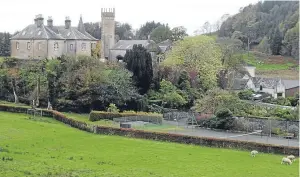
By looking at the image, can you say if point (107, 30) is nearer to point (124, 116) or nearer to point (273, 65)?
point (124, 116)

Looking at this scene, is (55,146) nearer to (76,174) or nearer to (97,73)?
(76,174)

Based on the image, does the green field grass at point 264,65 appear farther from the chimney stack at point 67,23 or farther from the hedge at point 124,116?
the hedge at point 124,116

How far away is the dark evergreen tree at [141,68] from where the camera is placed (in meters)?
64.0

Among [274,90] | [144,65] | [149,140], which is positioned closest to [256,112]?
[144,65]

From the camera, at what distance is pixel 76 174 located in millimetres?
24453

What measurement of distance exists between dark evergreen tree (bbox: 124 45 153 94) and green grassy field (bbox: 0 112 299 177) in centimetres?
2234

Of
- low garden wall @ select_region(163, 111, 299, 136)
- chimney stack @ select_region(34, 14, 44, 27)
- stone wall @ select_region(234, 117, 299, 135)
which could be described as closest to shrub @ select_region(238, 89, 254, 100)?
low garden wall @ select_region(163, 111, 299, 136)

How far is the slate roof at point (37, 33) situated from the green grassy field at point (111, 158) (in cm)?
2875

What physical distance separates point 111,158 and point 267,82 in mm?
57421

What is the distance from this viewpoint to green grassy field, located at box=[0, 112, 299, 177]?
26.0m

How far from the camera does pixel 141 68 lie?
6419 centimetres

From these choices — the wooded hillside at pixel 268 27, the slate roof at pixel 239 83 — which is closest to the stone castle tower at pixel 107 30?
the slate roof at pixel 239 83

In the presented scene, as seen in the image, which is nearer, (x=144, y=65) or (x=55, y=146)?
(x=55, y=146)

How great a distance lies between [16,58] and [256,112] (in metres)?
35.5
